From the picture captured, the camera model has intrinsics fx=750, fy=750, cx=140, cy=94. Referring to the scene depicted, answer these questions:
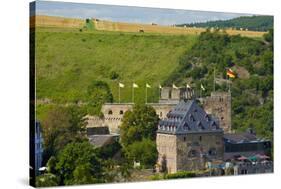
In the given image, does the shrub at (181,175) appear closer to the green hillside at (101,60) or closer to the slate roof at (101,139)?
the slate roof at (101,139)

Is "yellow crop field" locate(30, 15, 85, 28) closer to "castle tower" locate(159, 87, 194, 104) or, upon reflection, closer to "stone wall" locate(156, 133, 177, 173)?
"castle tower" locate(159, 87, 194, 104)

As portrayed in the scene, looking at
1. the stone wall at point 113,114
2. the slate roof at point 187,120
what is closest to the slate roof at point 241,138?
the slate roof at point 187,120

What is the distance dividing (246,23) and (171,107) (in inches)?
107

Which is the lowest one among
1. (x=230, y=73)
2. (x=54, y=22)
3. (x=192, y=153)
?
(x=192, y=153)

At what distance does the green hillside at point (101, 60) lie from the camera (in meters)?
13.5

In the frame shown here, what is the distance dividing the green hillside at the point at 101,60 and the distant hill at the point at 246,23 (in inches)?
21.8

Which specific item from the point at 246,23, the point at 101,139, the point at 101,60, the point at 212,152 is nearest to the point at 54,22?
the point at 101,60

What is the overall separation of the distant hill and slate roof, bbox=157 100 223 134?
171 centimetres

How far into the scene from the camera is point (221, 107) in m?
15.6

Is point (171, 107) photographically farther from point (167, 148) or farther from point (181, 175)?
point (181, 175)

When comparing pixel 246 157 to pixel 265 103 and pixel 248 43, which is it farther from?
pixel 248 43

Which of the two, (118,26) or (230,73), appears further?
(230,73)

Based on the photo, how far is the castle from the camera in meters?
14.3

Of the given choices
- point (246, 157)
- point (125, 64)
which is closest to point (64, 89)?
point (125, 64)
